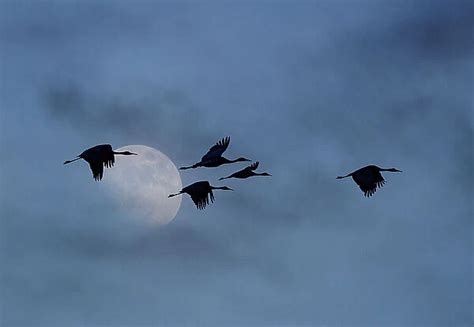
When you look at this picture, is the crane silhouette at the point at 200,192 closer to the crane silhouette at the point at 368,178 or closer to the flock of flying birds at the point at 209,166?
the flock of flying birds at the point at 209,166

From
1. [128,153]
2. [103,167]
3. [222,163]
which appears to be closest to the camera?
[103,167]

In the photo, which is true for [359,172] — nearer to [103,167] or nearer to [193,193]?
[193,193]

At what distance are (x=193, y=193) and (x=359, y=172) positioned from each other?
7.53 metres

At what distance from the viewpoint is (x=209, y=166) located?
→ 48.7 metres

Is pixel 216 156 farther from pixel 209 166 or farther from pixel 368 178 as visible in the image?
pixel 368 178

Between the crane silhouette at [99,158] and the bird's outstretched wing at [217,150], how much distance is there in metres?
7.43

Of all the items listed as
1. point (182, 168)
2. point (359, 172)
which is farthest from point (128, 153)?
point (359, 172)

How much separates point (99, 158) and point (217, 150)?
8.37 meters

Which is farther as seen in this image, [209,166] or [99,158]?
[209,166]

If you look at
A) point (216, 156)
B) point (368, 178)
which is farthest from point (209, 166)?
point (368, 178)

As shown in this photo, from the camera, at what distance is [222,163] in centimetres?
4944

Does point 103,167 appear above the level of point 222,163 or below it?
below

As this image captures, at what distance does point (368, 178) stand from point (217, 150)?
6.99 meters

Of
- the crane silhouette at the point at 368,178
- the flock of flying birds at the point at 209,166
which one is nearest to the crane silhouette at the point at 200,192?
the flock of flying birds at the point at 209,166
